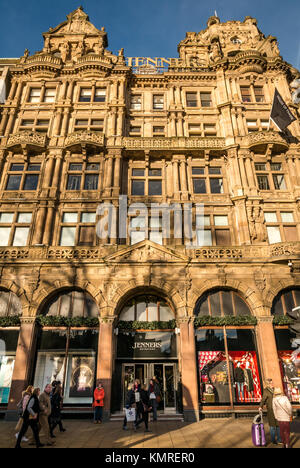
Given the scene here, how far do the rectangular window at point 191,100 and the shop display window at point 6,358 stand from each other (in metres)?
25.7

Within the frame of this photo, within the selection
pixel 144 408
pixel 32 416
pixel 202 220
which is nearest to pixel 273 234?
pixel 202 220

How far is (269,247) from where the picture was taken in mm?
19922

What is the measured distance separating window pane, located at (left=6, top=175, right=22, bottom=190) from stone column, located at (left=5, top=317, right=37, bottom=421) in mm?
11601

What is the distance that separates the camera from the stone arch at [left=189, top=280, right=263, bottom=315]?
60.3 feet

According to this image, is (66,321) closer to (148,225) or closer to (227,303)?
(148,225)

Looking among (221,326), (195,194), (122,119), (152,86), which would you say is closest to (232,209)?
(195,194)

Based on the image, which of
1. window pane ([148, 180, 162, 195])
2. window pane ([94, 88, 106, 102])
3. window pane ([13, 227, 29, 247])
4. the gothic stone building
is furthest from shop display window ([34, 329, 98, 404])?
window pane ([94, 88, 106, 102])

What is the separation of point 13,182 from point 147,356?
17.9 meters

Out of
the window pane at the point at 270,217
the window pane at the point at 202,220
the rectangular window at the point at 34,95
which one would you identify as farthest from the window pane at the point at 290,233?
the rectangular window at the point at 34,95

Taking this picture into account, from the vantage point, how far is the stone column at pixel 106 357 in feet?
52.9

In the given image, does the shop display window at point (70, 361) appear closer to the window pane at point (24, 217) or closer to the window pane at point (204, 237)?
the window pane at point (24, 217)

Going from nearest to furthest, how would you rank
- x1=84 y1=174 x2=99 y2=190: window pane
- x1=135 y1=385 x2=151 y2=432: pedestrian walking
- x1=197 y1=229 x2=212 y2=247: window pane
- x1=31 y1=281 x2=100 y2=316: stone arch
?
x1=135 y1=385 x2=151 y2=432: pedestrian walking < x1=31 y1=281 x2=100 y2=316: stone arch < x1=197 y1=229 x2=212 y2=247: window pane < x1=84 y1=174 x2=99 y2=190: window pane

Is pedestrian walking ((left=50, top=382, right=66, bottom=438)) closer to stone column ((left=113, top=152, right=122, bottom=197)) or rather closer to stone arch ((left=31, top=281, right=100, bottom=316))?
stone arch ((left=31, top=281, right=100, bottom=316))

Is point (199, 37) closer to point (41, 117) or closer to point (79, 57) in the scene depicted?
point (79, 57)
